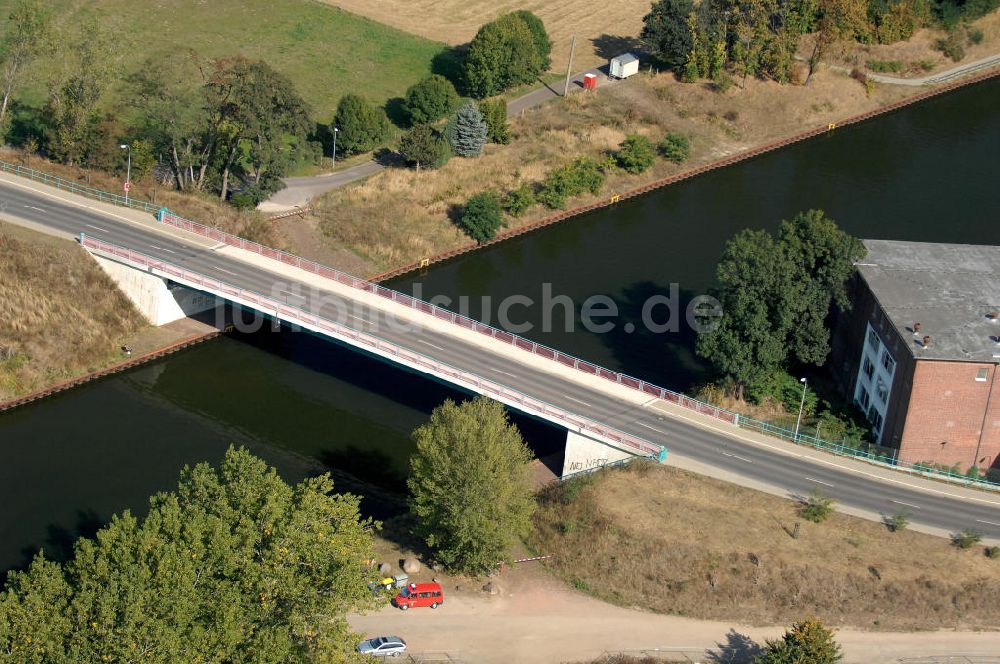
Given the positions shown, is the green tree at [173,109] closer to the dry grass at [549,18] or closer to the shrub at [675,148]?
the shrub at [675,148]

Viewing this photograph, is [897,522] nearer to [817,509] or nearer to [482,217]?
[817,509]

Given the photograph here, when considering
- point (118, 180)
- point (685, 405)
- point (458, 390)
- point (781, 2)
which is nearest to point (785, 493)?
point (685, 405)

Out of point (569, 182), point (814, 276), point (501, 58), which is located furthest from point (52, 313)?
point (501, 58)

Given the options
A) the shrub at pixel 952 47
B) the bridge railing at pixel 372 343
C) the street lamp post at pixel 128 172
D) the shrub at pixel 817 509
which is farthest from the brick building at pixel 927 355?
the shrub at pixel 952 47

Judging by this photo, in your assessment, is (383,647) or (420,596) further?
(420,596)

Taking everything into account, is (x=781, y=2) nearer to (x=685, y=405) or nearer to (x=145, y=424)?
(x=685, y=405)
